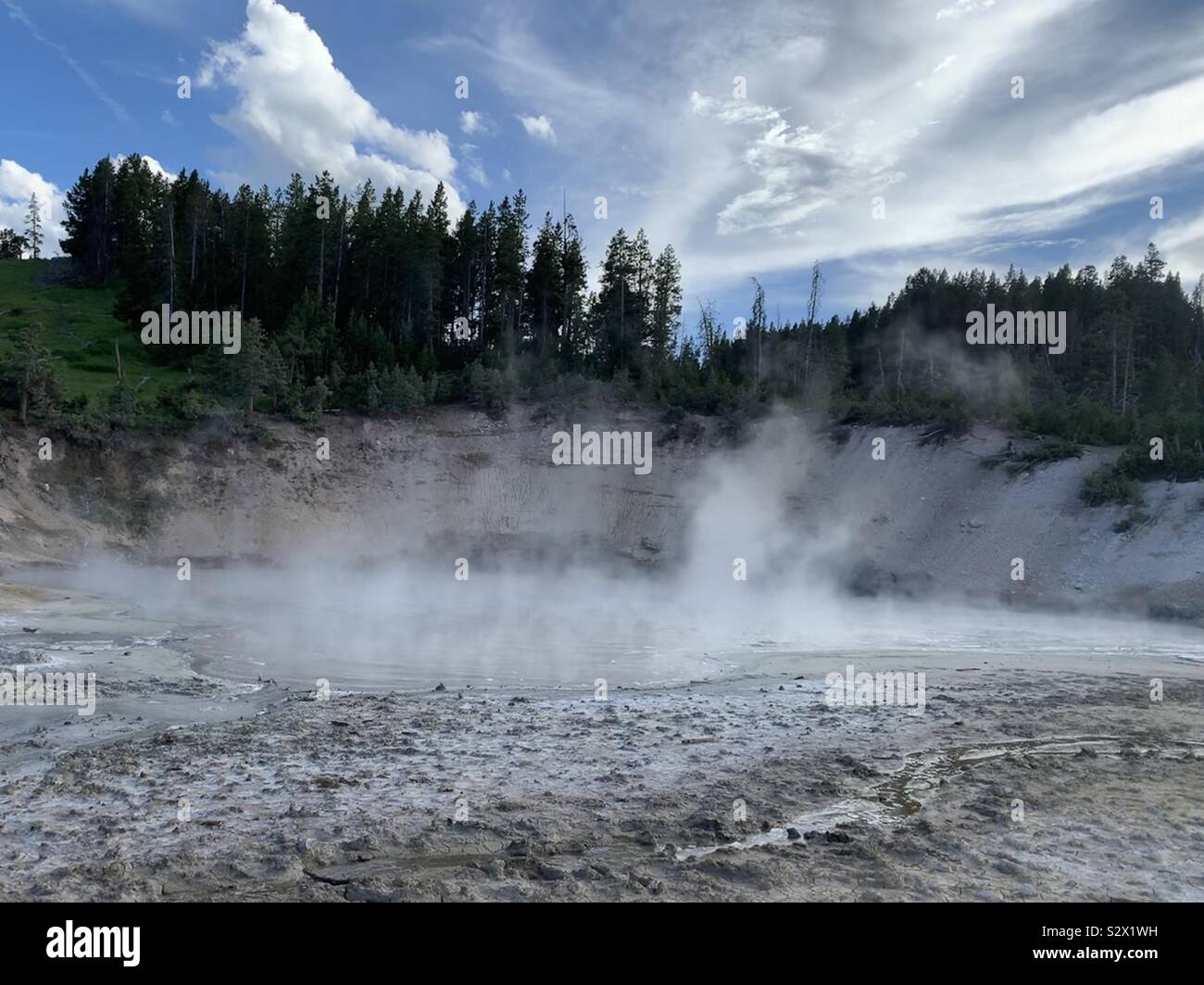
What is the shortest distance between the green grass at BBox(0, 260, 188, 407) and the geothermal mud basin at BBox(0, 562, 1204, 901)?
2965 centimetres

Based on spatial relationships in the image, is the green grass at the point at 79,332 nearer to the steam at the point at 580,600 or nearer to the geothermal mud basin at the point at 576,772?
the steam at the point at 580,600

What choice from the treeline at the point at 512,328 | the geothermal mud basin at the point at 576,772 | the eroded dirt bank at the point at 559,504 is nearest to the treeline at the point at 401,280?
the treeline at the point at 512,328

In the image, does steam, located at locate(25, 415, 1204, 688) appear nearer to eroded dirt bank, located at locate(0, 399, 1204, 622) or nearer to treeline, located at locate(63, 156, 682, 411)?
eroded dirt bank, located at locate(0, 399, 1204, 622)

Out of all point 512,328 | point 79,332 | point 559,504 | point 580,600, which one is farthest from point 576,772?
point 79,332

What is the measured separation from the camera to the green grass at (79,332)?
144 feet

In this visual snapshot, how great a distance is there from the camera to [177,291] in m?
58.8

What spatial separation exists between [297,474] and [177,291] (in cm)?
3071

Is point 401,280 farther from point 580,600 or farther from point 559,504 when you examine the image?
point 580,600

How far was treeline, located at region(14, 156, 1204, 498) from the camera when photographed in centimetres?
4134

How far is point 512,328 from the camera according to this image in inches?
2179

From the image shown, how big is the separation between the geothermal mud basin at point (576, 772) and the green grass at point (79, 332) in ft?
97.3

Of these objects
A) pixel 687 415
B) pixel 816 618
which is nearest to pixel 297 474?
pixel 687 415

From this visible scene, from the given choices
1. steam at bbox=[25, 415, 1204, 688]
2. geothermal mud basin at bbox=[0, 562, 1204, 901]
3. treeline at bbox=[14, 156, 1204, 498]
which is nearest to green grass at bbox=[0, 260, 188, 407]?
treeline at bbox=[14, 156, 1204, 498]
